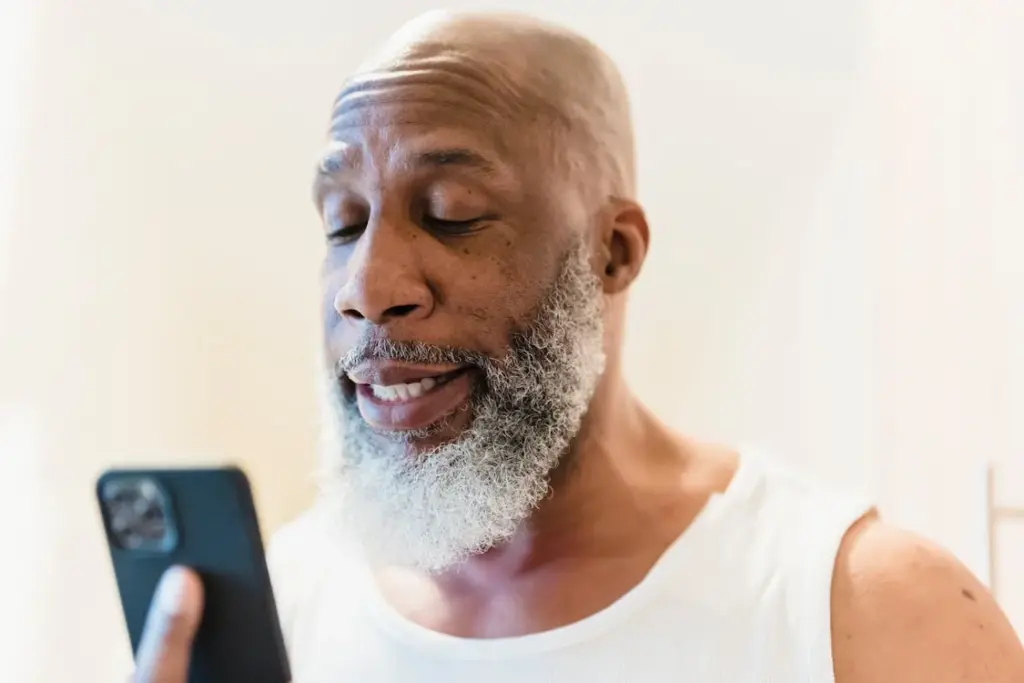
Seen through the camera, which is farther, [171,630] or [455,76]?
[455,76]

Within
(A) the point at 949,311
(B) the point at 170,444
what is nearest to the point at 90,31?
(B) the point at 170,444

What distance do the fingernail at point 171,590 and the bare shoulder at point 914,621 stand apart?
43 cm

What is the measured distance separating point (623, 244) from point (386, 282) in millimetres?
223

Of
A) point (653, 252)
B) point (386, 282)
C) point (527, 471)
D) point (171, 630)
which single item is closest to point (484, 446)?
point (527, 471)

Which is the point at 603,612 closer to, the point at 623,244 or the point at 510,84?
the point at 623,244

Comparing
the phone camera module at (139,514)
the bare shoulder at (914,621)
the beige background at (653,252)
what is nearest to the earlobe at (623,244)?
the bare shoulder at (914,621)

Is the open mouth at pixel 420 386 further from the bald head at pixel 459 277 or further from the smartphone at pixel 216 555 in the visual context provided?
the smartphone at pixel 216 555

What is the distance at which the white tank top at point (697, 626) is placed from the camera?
62cm

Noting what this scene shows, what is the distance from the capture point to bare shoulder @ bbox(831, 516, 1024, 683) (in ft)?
1.89

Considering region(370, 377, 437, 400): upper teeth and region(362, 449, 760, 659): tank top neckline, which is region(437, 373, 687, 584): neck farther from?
region(370, 377, 437, 400): upper teeth

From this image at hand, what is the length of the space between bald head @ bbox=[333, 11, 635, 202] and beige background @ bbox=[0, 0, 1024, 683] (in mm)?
517

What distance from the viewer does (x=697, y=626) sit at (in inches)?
25.0

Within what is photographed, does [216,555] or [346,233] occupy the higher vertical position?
[346,233]

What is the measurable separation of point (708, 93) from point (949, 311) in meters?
0.43
